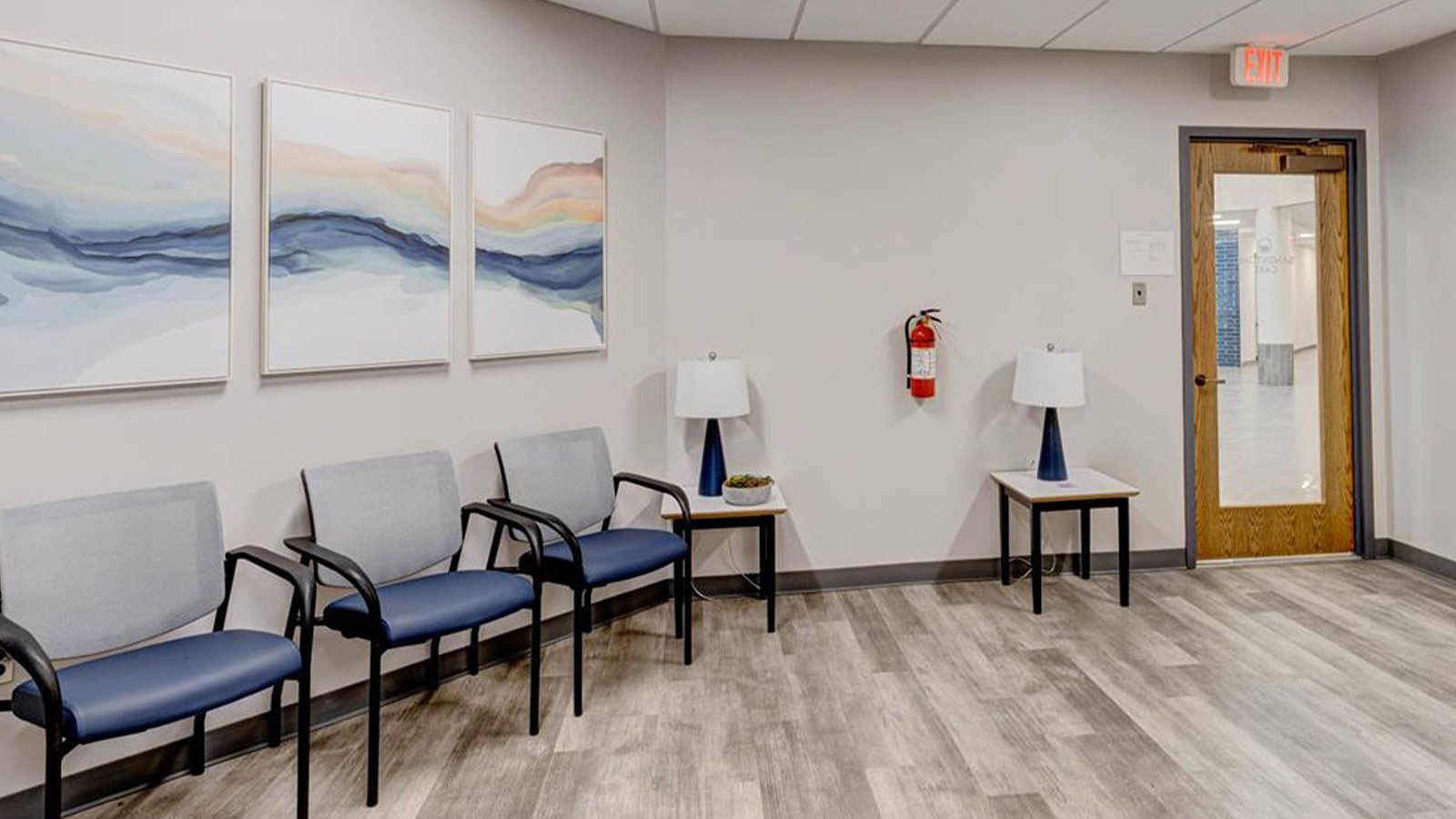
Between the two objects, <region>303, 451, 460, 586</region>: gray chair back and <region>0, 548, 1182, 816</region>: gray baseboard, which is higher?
<region>303, 451, 460, 586</region>: gray chair back

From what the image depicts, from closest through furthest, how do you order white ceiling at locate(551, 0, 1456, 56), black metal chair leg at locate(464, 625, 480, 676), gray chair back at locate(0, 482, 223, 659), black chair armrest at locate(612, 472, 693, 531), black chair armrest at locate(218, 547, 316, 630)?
gray chair back at locate(0, 482, 223, 659) → black chair armrest at locate(218, 547, 316, 630) → black metal chair leg at locate(464, 625, 480, 676) → black chair armrest at locate(612, 472, 693, 531) → white ceiling at locate(551, 0, 1456, 56)

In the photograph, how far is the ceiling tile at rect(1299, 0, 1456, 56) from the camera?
9.35ft

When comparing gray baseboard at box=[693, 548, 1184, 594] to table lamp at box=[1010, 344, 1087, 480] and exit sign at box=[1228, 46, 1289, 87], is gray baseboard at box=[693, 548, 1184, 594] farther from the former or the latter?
exit sign at box=[1228, 46, 1289, 87]

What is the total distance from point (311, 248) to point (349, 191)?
18 centimetres

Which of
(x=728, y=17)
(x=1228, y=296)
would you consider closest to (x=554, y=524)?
(x=728, y=17)

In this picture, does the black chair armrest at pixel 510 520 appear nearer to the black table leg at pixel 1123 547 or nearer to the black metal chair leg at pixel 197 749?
the black metal chair leg at pixel 197 749

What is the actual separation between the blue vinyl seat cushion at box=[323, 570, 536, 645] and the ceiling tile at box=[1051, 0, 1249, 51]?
2472mm

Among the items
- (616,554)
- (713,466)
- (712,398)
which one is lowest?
(616,554)

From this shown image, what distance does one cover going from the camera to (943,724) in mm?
2145

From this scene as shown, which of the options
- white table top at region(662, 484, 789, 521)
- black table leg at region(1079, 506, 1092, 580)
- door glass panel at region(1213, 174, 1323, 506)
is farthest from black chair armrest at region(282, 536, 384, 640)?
door glass panel at region(1213, 174, 1323, 506)

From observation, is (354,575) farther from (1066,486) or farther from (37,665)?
(1066,486)

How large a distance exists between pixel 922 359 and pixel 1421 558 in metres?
2.08

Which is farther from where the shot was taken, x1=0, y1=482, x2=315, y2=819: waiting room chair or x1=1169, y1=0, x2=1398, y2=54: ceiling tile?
x1=1169, y1=0, x2=1398, y2=54: ceiling tile

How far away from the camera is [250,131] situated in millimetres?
2018
